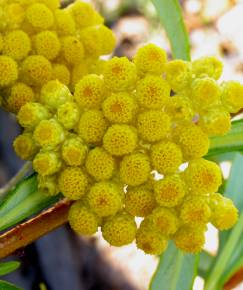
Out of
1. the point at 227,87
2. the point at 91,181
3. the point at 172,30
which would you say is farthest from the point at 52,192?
the point at 172,30

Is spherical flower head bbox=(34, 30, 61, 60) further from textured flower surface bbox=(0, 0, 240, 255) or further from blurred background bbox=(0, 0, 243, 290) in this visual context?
blurred background bbox=(0, 0, 243, 290)

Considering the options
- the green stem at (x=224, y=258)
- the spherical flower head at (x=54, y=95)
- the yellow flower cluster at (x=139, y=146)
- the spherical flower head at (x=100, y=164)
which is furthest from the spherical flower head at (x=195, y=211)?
the green stem at (x=224, y=258)

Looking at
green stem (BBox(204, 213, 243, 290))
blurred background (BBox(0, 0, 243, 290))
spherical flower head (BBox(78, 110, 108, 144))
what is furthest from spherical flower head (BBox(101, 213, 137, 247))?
blurred background (BBox(0, 0, 243, 290))

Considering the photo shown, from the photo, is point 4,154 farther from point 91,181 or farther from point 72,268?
point 91,181

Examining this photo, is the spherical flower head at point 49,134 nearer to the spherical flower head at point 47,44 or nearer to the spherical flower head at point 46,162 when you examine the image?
the spherical flower head at point 46,162

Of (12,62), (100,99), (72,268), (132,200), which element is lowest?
(72,268)

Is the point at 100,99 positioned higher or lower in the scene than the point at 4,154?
lower

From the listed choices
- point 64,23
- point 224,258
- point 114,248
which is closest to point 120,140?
point 64,23
